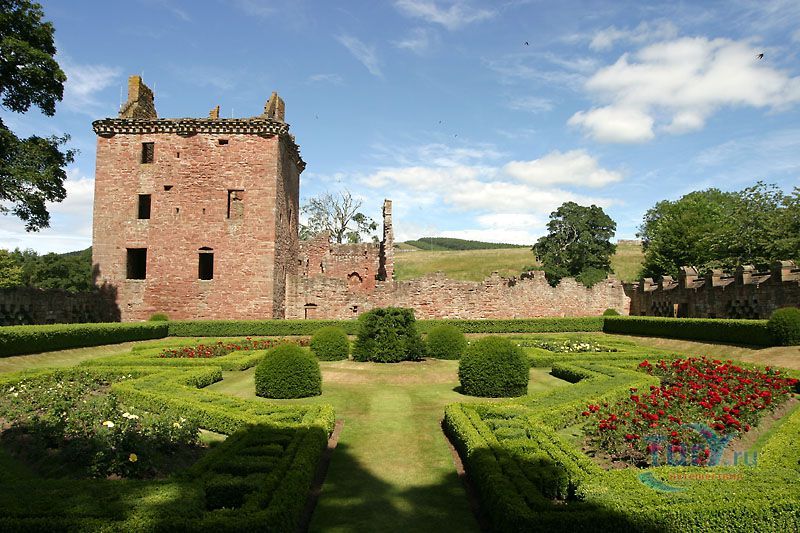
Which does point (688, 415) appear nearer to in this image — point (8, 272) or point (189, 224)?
point (189, 224)

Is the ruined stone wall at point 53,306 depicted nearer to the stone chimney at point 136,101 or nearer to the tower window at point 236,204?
the tower window at point 236,204

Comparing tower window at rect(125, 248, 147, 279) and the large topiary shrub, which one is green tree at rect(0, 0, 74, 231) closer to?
tower window at rect(125, 248, 147, 279)

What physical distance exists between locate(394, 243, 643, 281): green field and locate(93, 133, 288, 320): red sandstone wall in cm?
3902

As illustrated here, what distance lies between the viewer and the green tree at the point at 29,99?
20500 millimetres

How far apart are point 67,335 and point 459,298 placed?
1897 cm

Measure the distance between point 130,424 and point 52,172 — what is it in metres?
18.9

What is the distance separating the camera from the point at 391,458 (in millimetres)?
7602

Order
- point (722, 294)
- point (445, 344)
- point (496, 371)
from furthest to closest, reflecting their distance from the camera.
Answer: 1. point (722, 294)
2. point (445, 344)
3. point (496, 371)

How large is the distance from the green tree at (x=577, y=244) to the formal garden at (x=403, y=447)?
3604cm

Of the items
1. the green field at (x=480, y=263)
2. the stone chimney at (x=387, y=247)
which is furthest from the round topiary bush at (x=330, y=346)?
the green field at (x=480, y=263)

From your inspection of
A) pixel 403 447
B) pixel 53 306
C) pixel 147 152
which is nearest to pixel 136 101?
pixel 147 152

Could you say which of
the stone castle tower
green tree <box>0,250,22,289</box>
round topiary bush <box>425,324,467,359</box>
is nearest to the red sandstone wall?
the stone castle tower

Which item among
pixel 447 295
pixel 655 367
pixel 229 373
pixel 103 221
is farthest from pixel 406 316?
pixel 103 221

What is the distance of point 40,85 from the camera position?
2128cm
